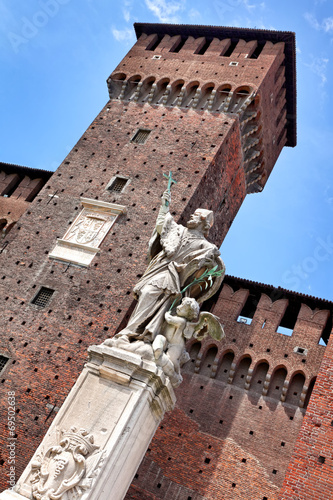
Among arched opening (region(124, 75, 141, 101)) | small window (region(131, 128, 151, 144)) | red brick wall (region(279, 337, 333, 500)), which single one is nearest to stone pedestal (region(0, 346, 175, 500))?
red brick wall (region(279, 337, 333, 500))

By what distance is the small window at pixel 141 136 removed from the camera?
17531 mm

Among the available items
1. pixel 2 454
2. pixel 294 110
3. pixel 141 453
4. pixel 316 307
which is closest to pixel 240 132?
pixel 294 110

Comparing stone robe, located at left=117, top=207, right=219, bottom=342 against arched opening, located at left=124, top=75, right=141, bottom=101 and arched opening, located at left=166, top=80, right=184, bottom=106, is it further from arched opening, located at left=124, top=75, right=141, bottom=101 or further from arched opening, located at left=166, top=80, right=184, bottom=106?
arched opening, located at left=124, top=75, right=141, bottom=101

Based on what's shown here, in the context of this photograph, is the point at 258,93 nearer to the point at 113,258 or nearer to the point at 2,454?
the point at 113,258

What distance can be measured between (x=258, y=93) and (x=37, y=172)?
8164 millimetres

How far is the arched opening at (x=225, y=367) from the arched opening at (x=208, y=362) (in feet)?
0.87

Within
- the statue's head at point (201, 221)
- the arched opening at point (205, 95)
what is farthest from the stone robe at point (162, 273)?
the arched opening at point (205, 95)

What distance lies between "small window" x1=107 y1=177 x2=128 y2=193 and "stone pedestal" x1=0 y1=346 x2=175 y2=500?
9530 millimetres

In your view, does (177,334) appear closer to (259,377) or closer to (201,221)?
(201,221)

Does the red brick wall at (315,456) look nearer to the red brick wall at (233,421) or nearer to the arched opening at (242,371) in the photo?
the red brick wall at (233,421)

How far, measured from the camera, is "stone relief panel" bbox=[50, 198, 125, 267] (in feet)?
48.5

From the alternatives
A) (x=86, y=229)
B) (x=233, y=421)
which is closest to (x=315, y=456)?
(x=233, y=421)

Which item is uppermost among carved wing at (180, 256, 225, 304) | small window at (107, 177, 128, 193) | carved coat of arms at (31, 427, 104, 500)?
small window at (107, 177, 128, 193)

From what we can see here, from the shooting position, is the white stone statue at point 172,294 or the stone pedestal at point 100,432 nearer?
the stone pedestal at point 100,432
